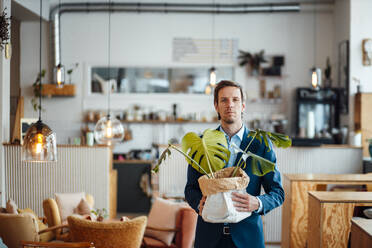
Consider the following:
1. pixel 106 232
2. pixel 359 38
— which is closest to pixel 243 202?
pixel 106 232

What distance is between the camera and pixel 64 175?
6.51 metres

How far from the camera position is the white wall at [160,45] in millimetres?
8609

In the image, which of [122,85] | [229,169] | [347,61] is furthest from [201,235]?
[122,85]

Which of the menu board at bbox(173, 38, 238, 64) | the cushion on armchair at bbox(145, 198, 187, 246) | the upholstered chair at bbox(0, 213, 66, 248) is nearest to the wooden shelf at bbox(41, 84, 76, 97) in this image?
the menu board at bbox(173, 38, 238, 64)

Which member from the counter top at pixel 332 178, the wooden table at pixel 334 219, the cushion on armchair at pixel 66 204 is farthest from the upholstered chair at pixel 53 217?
the wooden table at pixel 334 219

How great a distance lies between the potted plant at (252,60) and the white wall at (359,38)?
1767 mm

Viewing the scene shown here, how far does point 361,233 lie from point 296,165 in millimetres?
3434

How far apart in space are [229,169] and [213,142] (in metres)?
0.14

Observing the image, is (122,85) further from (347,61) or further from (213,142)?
(213,142)

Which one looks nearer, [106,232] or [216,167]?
[216,167]

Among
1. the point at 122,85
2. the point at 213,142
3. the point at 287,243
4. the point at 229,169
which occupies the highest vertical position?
the point at 122,85

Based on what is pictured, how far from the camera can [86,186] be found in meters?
6.52

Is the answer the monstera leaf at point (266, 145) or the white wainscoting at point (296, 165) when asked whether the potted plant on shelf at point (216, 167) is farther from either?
the white wainscoting at point (296, 165)

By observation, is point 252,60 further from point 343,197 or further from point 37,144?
point 37,144
